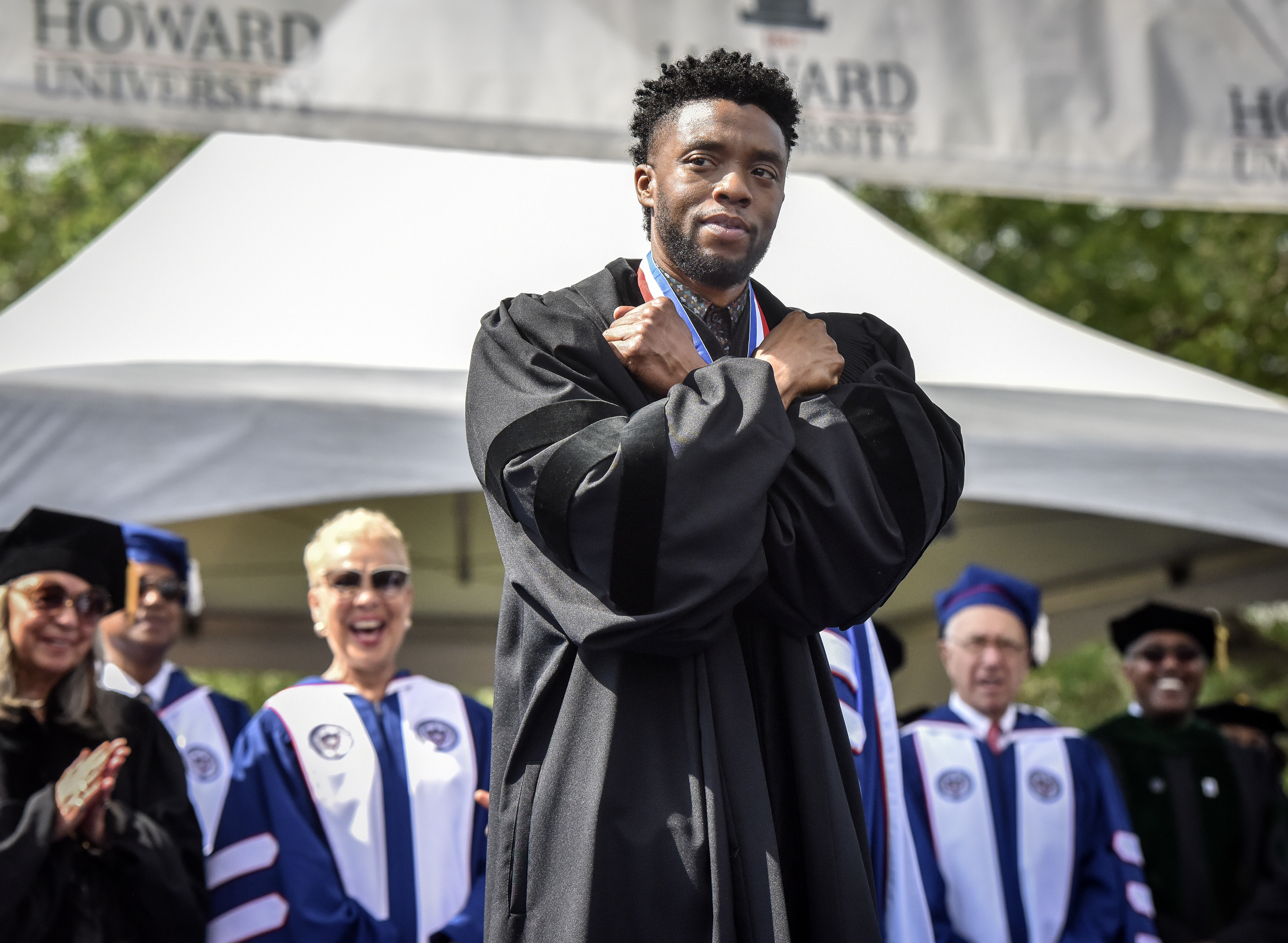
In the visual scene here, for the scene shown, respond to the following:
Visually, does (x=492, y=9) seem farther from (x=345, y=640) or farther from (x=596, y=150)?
(x=345, y=640)

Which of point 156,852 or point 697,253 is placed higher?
point 697,253

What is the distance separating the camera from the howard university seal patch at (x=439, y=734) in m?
4.10

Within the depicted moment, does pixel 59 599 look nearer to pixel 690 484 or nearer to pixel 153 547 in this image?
pixel 153 547

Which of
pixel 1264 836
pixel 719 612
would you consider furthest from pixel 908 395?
pixel 1264 836

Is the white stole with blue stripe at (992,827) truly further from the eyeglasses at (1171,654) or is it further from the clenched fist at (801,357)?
the clenched fist at (801,357)

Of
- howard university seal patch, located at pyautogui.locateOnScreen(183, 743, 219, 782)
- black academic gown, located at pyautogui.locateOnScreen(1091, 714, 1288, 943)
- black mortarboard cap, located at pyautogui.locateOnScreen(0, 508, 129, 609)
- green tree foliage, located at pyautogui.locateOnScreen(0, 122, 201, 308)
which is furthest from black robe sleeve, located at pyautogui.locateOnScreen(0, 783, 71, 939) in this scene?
green tree foliage, located at pyautogui.locateOnScreen(0, 122, 201, 308)

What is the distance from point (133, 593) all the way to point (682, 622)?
11.4 feet

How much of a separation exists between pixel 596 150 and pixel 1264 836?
3606mm

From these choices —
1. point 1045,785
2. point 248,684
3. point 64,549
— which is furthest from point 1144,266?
point 248,684

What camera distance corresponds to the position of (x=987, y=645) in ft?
16.6

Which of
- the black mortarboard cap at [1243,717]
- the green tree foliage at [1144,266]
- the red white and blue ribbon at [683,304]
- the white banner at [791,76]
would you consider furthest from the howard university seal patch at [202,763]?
the green tree foliage at [1144,266]

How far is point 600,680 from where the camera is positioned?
1813 millimetres

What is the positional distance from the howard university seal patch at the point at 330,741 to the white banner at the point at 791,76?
2.00 m

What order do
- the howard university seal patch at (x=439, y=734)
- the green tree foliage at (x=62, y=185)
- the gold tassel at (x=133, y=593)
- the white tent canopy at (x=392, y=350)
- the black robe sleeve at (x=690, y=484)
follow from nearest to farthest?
1. the black robe sleeve at (x=690, y=484)
2. the howard university seal patch at (x=439, y=734)
3. the white tent canopy at (x=392, y=350)
4. the gold tassel at (x=133, y=593)
5. the green tree foliage at (x=62, y=185)
